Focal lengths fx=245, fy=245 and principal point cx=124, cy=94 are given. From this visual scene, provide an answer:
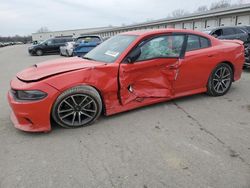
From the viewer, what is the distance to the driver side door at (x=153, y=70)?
4.39 m

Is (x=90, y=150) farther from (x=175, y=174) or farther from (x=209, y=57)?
(x=209, y=57)

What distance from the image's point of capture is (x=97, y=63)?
4.39 meters

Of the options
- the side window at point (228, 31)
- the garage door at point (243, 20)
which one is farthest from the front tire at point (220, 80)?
the garage door at point (243, 20)

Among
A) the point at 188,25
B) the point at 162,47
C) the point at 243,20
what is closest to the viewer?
the point at 162,47

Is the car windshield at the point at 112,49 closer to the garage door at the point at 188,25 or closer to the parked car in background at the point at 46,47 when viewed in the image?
the parked car in background at the point at 46,47

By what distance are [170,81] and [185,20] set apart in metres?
28.9

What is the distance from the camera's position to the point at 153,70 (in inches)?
182

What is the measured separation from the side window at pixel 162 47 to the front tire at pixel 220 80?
1.10 metres

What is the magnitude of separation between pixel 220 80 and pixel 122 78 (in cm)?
250

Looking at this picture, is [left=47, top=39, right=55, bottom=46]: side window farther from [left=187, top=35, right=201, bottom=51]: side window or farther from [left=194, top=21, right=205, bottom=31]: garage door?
[left=187, top=35, right=201, bottom=51]: side window

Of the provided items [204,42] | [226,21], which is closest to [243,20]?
[226,21]

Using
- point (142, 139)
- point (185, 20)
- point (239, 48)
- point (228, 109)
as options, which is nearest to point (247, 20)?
point (185, 20)

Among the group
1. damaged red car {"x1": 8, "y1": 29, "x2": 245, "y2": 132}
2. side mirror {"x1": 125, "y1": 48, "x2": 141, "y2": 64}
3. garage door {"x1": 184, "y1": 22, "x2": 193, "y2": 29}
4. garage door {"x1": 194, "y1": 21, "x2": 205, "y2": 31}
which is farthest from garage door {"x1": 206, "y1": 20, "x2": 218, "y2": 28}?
side mirror {"x1": 125, "y1": 48, "x2": 141, "y2": 64}

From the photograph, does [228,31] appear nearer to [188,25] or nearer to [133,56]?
[133,56]
